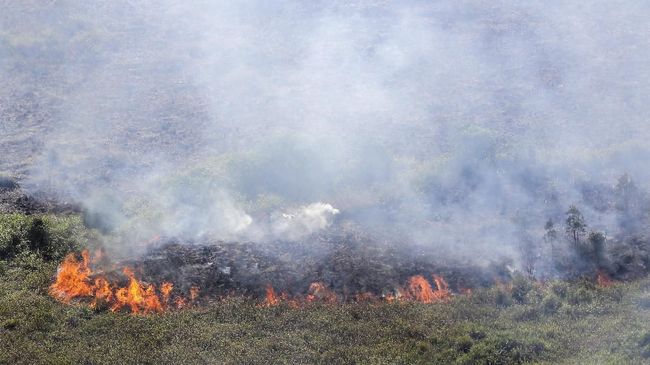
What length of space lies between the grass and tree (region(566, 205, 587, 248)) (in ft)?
7.13

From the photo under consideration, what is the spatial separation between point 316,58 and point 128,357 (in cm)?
2303

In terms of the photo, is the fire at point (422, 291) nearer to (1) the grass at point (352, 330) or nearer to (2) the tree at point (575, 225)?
(1) the grass at point (352, 330)

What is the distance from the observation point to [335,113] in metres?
30.1

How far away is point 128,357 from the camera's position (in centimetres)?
1442

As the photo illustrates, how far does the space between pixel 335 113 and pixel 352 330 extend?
16.0 metres

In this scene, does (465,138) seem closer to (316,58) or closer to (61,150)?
(316,58)

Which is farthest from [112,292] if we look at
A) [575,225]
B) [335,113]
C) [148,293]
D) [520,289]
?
[335,113]

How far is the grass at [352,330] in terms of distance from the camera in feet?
46.8

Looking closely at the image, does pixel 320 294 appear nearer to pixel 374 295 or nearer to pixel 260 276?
pixel 374 295

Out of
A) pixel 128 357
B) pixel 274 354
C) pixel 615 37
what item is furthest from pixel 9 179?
pixel 615 37

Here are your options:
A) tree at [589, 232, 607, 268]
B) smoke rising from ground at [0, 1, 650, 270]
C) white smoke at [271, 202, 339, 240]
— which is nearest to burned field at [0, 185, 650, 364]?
tree at [589, 232, 607, 268]

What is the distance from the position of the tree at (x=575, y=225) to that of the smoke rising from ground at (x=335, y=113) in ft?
3.88

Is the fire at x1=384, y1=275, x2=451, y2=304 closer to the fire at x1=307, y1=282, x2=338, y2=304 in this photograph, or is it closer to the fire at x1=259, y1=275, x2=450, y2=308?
the fire at x1=259, y1=275, x2=450, y2=308

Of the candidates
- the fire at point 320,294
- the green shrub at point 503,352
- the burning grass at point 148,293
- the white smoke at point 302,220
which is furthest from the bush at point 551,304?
the white smoke at point 302,220
